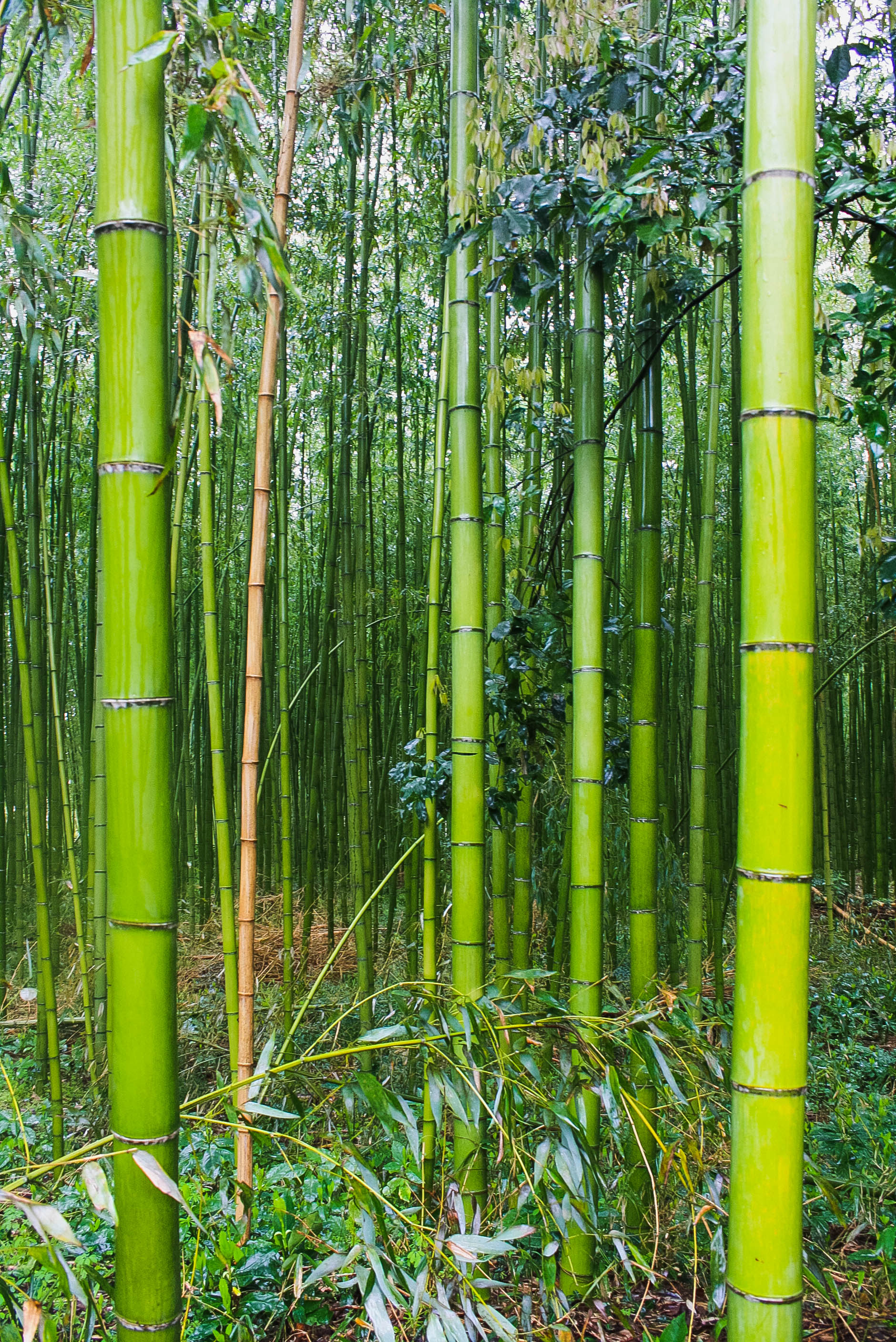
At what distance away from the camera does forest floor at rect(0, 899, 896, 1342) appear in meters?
1.25

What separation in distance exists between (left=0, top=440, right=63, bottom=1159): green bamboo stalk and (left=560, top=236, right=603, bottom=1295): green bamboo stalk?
1.19 metres

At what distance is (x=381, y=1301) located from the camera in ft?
3.17

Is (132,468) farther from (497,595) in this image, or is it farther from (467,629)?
(497,595)

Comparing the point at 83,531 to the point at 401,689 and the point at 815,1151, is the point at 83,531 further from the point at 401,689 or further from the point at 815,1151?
the point at 815,1151

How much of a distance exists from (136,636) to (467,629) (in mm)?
753

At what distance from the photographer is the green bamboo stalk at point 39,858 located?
206cm

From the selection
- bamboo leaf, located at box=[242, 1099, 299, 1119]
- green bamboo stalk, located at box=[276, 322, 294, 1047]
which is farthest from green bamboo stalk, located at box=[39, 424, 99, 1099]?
bamboo leaf, located at box=[242, 1099, 299, 1119]

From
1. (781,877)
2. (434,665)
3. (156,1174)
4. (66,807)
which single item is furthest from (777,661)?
(66,807)

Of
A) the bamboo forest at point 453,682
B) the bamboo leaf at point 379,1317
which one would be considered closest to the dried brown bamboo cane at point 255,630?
the bamboo forest at point 453,682

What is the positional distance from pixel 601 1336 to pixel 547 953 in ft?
5.39

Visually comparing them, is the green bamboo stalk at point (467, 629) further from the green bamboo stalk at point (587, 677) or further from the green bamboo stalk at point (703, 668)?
the green bamboo stalk at point (703, 668)

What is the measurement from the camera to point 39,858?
2.18 m

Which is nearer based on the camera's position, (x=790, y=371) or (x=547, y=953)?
(x=790, y=371)

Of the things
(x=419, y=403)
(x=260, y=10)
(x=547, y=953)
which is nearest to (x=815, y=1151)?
(x=547, y=953)
